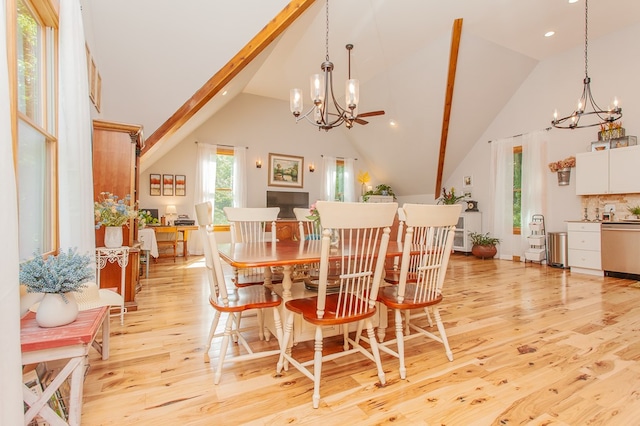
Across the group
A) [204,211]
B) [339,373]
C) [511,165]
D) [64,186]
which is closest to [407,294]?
[339,373]

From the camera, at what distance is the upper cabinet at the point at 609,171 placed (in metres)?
4.48

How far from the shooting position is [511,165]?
6387 mm

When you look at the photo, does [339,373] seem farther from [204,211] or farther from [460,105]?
[460,105]

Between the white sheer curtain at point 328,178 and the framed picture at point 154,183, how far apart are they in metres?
3.80

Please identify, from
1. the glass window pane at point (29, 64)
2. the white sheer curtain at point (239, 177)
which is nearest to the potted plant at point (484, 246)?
the white sheer curtain at point (239, 177)

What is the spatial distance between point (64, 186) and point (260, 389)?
174cm

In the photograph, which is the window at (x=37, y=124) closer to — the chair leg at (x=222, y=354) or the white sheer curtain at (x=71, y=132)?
the white sheer curtain at (x=71, y=132)

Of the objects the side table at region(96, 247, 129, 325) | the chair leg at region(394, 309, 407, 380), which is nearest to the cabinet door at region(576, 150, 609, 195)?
the chair leg at region(394, 309, 407, 380)

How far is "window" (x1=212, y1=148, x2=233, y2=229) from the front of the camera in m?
7.03

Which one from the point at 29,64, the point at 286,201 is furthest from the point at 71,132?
the point at 286,201

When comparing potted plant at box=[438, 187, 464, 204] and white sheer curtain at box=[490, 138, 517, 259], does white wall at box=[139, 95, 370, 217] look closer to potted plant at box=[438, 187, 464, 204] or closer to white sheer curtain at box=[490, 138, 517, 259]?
potted plant at box=[438, 187, 464, 204]

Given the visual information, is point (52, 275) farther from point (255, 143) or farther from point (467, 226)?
point (467, 226)

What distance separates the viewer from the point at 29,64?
1.84 metres

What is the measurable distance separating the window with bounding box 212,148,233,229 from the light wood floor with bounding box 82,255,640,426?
4.14m
